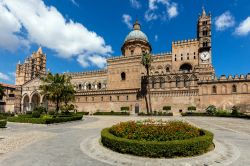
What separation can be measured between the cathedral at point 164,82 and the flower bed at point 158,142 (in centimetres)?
3764

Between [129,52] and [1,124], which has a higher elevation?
[129,52]

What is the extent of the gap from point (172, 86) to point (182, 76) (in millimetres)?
3553

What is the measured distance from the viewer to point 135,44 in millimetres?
58438

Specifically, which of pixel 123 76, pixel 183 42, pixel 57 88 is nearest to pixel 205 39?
pixel 183 42

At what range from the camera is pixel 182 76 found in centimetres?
4781

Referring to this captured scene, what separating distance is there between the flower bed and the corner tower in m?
48.1

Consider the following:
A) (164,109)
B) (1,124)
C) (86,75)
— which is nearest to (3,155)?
(1,124)

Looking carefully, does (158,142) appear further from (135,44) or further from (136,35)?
(136,35)

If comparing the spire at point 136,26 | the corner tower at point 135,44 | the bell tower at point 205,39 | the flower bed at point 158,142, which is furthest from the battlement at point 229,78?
the flower bed at point 158,142

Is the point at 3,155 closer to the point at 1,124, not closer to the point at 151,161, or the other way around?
the point at 151,161

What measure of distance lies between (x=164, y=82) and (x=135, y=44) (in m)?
16.4

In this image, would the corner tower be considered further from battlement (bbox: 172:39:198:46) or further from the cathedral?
battlement (bbox: 172:39:198:46)

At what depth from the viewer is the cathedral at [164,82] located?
Answer: 4491 centimetres

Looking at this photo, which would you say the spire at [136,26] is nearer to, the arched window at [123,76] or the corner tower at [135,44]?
the corner tower at [135,44]
